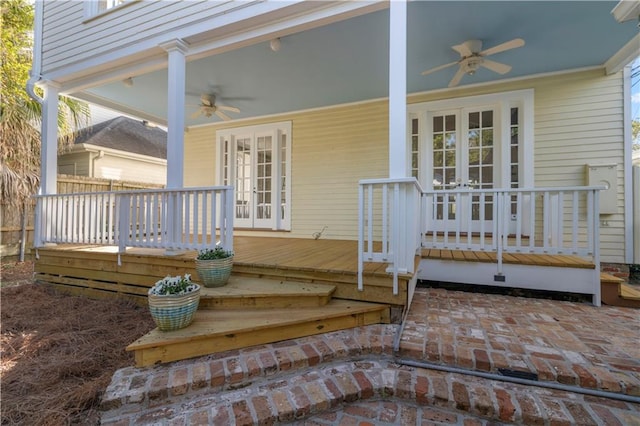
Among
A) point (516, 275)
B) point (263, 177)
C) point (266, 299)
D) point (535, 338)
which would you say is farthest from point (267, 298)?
point (263, 177)

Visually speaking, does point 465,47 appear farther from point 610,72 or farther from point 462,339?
point 462,339

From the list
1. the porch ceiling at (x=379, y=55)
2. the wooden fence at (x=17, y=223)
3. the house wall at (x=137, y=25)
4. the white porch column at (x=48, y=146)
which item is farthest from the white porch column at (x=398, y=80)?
the wooden fence at (x=17, y=223)

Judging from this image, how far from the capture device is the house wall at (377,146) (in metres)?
3.75

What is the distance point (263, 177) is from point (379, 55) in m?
3.23

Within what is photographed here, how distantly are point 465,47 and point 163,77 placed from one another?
162 inches

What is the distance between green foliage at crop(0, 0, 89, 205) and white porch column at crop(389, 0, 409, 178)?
21.6 ft

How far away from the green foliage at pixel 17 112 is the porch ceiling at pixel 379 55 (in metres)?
1.97

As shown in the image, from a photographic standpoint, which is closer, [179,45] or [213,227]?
[213,227]

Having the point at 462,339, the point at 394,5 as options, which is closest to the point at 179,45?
the point at 394,5

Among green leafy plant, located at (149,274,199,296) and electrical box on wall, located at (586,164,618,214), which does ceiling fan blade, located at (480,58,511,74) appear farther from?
green leafy plant, located at (149,274,199,296)

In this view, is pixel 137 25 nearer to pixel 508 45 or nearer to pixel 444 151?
pixel 508 45

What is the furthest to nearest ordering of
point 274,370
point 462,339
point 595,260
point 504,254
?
point 504,254
point 595,260
point 462,339
point 274,370

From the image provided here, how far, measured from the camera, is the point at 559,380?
61.3 inches

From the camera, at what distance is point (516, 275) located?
3006 millimetres
